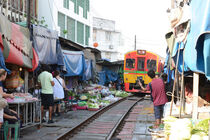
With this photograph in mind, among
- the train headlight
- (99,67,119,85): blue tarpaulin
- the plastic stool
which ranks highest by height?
the train headlight

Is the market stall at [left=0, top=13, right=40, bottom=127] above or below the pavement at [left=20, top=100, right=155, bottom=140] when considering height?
above

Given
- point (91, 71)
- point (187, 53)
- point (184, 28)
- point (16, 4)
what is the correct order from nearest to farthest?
point (187, 53) → point (184, 28) → point (16, 4) → point (91, 71)

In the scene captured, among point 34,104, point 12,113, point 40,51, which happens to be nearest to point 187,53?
point 12,113

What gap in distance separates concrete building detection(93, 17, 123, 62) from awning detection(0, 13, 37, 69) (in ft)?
109

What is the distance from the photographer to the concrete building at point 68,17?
16875mm

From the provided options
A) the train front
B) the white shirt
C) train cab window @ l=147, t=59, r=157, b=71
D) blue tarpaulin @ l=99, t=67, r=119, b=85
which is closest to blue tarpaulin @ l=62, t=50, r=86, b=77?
the white shirt

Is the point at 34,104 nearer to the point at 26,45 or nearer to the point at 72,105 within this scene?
the point at 26,45

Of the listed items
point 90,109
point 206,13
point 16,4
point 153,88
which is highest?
point 16,4

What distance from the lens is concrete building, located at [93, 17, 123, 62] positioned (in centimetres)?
4194

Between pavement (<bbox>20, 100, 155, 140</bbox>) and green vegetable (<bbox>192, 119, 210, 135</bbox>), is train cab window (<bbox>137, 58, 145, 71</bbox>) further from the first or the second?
green vegetable (<bbox>192, 119, 210, 135</bbox>)

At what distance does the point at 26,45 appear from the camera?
27.2 ft

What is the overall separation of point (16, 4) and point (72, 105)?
550cm

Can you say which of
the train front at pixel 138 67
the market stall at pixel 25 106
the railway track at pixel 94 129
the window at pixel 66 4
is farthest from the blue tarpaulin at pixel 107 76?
the market stall at pixel 25 106

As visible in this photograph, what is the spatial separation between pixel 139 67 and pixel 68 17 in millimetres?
6688
